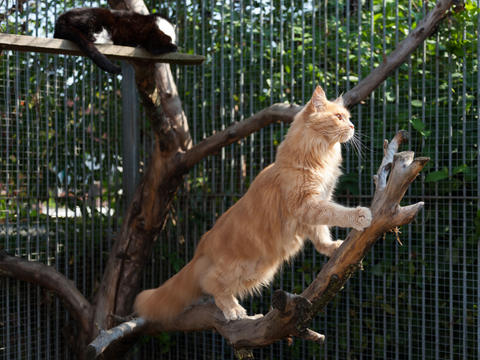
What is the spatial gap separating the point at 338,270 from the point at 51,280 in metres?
2.44

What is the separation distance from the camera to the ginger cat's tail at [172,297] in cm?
279

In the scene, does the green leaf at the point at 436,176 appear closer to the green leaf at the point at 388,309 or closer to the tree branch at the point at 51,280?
the green leaf at the point at 388,309

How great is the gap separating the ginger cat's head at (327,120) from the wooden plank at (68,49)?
81cm

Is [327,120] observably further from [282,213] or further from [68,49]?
[68,49]

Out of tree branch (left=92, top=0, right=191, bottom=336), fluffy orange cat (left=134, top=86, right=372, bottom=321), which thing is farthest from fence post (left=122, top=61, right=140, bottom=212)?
fluffy orange cat (left=134, top=86, right=372, bottom=321)

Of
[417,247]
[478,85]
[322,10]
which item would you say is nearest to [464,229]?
[417,247]

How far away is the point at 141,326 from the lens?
3018mm

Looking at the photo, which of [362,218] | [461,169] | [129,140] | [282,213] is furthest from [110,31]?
[461,169]

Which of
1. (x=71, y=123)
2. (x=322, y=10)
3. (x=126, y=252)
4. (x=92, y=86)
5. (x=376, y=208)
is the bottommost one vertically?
(x=126, y=252)

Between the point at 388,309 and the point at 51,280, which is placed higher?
the point at 51,280

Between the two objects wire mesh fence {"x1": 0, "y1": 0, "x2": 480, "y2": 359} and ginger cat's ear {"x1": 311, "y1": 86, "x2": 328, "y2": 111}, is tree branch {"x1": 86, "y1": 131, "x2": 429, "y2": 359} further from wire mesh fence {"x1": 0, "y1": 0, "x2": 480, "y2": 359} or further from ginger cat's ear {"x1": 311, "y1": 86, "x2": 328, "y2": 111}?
wire mesh fence {"x1": 0, "y1": 0, "x2": 480, "y2": 359}

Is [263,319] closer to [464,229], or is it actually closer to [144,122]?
[464,229]

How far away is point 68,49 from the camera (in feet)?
8.37

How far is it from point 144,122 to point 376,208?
295 cm
